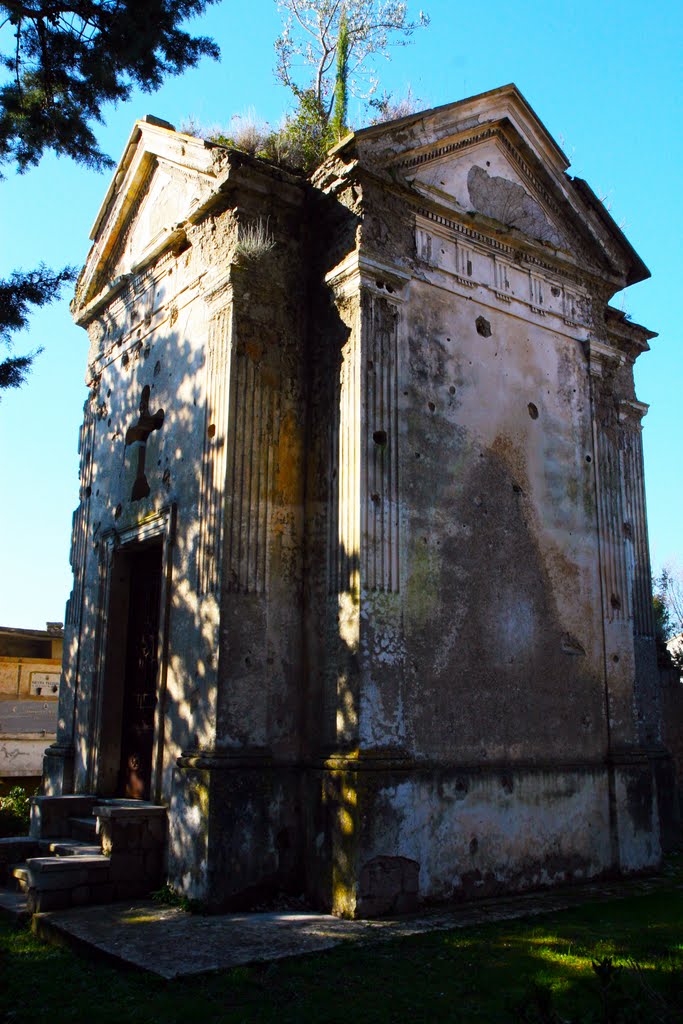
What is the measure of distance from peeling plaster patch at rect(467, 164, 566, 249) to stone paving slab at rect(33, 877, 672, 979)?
6431 millimetres

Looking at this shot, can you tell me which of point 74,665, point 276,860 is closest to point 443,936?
point 276,860

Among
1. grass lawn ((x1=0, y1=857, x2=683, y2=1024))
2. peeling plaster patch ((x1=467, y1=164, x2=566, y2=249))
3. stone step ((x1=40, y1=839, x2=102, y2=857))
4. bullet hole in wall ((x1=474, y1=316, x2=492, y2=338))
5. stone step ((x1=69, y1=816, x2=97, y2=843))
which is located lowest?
grass lawn ((x1=0, y1=857, x2=683, y2=1024))

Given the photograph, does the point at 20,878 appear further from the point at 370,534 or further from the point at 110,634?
the point at 370,534

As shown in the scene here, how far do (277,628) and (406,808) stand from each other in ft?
5.77

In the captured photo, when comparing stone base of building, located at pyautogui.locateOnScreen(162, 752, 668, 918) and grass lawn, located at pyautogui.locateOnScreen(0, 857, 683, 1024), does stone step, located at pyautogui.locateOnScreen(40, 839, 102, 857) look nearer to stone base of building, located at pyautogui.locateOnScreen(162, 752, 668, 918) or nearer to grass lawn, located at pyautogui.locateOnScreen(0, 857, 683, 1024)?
stone base of building, located at pyautogui.locateOnScreen(162, 752, 668, 918)

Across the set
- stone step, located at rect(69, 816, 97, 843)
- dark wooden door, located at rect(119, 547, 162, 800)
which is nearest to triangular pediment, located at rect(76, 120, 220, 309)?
dark wooden door, located at rect(119, 547, 162, 800)

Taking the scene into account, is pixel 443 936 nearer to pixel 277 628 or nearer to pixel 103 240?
pixel 277 628

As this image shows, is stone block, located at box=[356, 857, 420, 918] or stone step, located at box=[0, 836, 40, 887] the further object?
stone step, located at box=[0, 836, 40, 887]

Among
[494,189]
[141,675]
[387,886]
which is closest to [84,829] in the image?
[141,675]

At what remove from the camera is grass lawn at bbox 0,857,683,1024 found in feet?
15.5

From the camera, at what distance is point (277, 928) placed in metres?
6.42

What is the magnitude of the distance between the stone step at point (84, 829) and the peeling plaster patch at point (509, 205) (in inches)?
272

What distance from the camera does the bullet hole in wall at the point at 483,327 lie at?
8898 millimetres

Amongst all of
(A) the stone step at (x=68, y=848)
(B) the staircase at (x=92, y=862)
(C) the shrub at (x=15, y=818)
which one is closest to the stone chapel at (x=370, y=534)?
(B) the staircase at (x=92, y=862)
